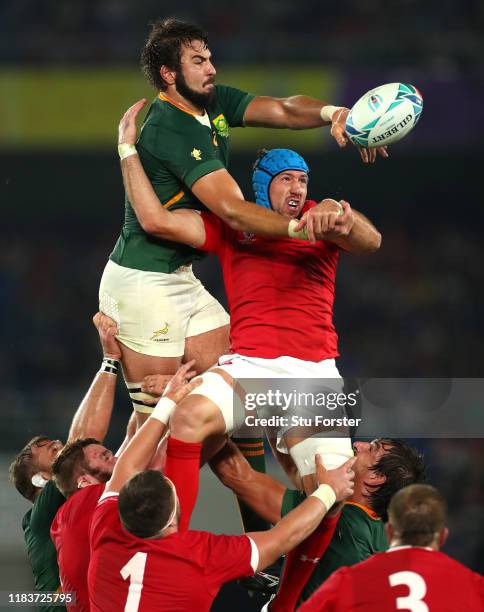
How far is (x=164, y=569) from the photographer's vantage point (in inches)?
174

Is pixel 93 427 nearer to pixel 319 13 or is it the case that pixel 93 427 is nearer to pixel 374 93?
pixel 374 93

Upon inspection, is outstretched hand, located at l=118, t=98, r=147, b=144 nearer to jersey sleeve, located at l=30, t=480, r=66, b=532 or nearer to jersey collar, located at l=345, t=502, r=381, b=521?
jersey sleeve, located at l=30, t=480, r=66, b=532

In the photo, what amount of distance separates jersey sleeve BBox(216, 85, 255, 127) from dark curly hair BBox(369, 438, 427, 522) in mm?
1957

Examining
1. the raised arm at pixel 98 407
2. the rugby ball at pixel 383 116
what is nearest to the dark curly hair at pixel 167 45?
the rugby ball at pixel 383 116

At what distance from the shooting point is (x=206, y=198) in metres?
5.20

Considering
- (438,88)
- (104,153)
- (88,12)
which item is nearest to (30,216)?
A: (104,153)

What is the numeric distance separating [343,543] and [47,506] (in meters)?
1.63

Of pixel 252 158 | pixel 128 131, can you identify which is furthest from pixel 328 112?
pixel 252 158

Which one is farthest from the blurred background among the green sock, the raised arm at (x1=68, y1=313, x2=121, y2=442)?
the green sock

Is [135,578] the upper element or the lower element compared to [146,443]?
lower

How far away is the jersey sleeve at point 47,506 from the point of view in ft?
18.9

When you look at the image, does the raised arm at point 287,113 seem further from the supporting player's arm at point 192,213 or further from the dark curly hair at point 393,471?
the dark curly hair at point 393,471

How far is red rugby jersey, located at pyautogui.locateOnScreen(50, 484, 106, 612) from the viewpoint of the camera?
5.28 meters

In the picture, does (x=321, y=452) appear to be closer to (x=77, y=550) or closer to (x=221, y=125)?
(x=77, y=550)
